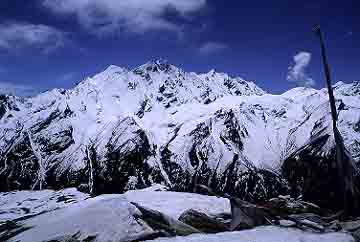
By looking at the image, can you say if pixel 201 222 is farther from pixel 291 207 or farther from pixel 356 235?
pixel 291 207

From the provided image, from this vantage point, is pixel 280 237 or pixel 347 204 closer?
pixel 280 237

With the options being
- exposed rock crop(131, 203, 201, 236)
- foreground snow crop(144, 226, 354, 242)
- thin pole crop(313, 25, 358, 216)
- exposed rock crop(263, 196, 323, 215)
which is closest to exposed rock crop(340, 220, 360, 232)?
foreground snow crop(144, 226, 354, 242)

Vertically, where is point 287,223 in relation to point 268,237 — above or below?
above

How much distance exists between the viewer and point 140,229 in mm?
18844

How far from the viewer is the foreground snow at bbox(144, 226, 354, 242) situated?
1825 cm

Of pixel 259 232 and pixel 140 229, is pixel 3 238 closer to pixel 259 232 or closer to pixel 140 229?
pixel 140 229

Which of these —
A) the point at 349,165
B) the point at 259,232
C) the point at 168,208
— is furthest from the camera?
the point at 168,208

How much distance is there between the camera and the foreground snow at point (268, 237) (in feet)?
59.9

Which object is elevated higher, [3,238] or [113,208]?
[113,208]

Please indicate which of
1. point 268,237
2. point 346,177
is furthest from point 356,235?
point 268,237

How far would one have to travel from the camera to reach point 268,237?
62.5ft

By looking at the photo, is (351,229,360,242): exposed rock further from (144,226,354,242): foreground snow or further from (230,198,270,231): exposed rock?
(230,198,270,231): exposed rock

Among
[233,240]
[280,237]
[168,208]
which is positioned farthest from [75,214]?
[168,208]

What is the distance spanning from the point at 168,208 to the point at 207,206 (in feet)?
9.83
